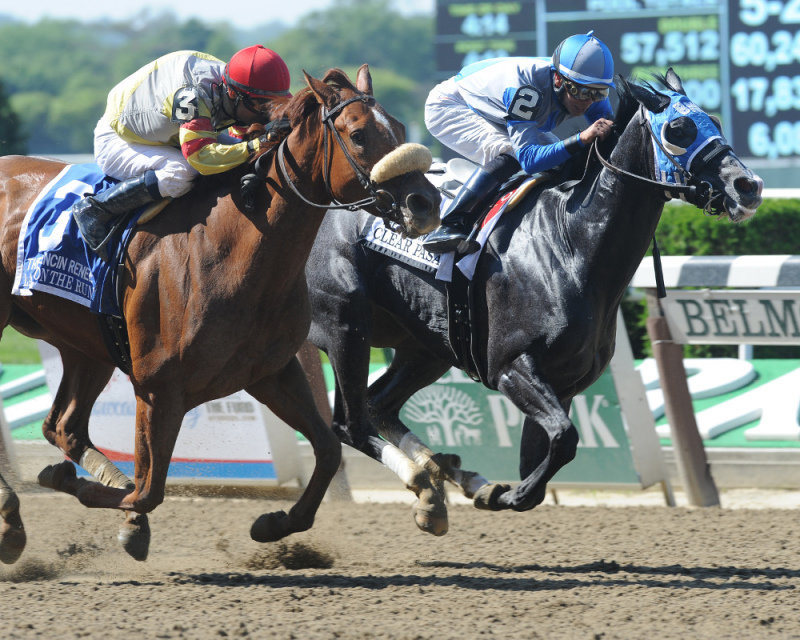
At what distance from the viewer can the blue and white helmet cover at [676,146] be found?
4.66 meters

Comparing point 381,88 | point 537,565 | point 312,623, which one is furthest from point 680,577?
point 381,88

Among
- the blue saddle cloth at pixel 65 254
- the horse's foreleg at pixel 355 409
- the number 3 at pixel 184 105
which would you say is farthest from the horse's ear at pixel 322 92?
the horse's foreleg at pixel 355 409

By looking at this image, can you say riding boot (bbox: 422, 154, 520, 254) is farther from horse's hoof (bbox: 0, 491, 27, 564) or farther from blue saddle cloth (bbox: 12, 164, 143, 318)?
horse's hoof (bbox: 0, 491, 27, 564)

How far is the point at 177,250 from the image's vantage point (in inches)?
183

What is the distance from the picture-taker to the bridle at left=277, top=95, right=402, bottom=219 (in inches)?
165

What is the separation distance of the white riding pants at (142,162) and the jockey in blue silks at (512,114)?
3.31 feet

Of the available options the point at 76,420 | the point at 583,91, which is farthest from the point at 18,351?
the point at 583,91

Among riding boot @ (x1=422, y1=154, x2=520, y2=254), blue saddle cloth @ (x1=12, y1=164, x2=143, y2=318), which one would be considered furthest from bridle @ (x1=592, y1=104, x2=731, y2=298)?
blue saddle cloth @ (x1=12, y1=164, x2=143, y2=318)

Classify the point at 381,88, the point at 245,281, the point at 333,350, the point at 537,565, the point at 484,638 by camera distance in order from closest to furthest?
the point at 484,638 → the point at 245,281 → the point at 537,565 → the point at 333,350 → the point at 381,88

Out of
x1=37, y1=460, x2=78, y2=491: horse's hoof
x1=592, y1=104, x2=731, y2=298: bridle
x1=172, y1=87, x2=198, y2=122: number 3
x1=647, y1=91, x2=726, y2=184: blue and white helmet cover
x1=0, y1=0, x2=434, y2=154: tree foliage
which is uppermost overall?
x1=172, y1=87, x2=198, y2=122: number 3

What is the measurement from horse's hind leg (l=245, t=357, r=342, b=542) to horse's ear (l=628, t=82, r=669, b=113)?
1.63 metres

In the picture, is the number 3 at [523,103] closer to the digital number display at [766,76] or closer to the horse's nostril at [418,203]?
the horse's nostril at [418,203]

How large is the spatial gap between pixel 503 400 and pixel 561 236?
183 centimetres

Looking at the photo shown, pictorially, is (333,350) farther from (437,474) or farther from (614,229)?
(614,229)
